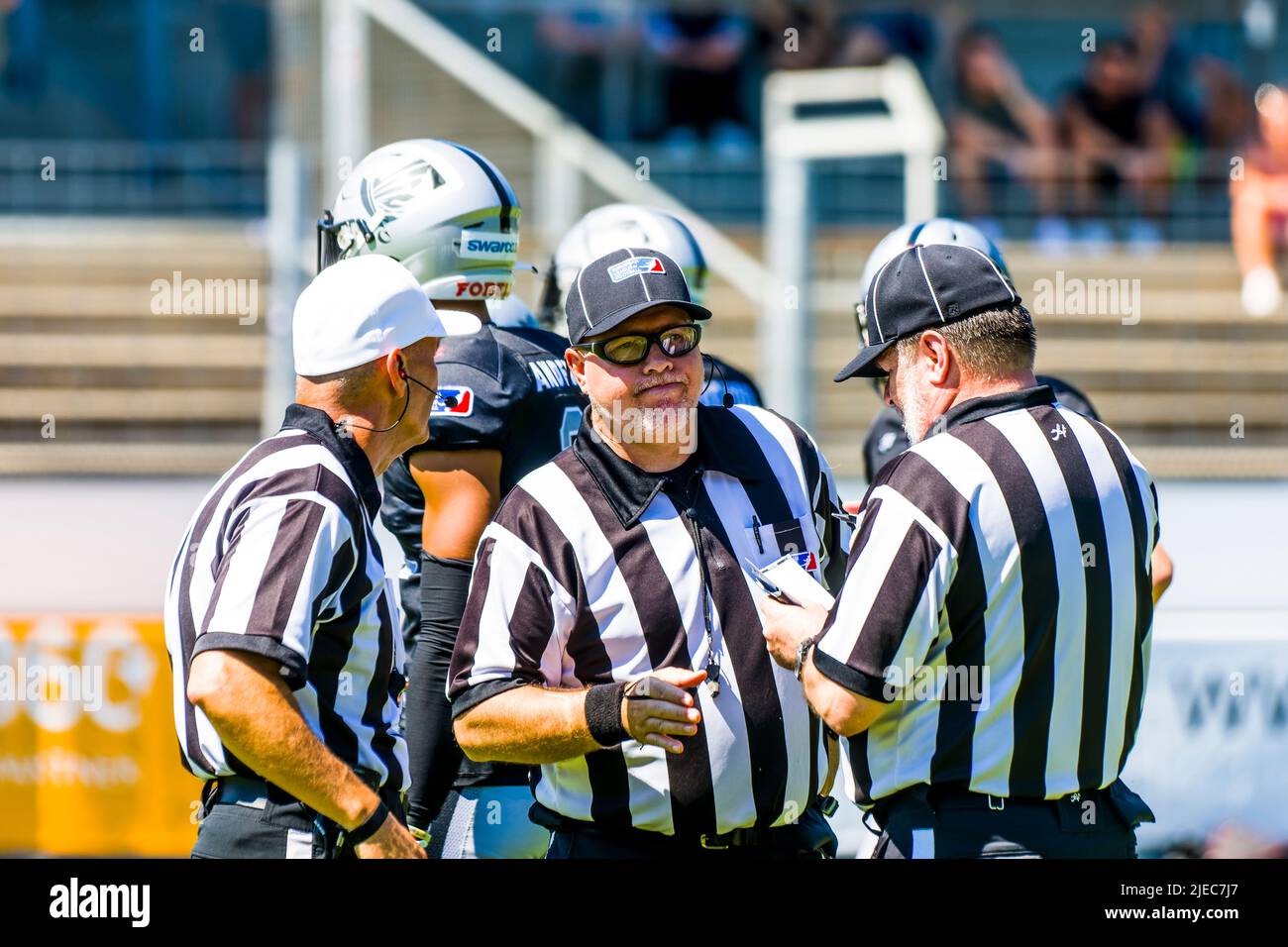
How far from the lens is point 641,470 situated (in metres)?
3.22

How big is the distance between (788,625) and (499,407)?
99 cm

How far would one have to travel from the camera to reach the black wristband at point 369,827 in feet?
9.66

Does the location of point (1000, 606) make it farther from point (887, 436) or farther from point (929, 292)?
point (887, 436)

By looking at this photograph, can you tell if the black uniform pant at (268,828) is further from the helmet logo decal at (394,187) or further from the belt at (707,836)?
Result: the helmet logo decal at (394,187)

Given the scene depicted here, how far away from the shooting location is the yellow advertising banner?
20.1ft

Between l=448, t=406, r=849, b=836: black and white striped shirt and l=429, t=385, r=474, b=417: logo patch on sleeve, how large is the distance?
496mm

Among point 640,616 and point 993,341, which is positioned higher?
point 993,341

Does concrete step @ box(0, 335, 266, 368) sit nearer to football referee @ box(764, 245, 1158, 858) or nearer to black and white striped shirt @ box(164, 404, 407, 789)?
black and white striped shirt @ box(164, 404, 407, 789)

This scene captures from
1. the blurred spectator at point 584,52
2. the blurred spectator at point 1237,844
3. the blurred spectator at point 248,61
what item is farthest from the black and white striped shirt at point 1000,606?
the blurred spectator at point 248,61

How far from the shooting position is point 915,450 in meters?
2.97

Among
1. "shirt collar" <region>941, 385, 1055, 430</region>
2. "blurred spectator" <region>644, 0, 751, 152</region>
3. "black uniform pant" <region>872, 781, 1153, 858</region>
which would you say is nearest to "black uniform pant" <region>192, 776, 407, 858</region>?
"black uniform pant" <region>872, 781, 1153, 858</region>

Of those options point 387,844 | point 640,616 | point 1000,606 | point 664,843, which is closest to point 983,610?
point 1000,606
